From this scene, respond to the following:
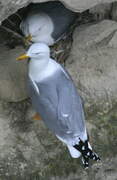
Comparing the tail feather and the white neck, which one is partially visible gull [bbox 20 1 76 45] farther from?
the tail feather

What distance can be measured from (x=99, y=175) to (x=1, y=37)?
36.4 inches

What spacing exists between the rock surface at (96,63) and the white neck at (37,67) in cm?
26

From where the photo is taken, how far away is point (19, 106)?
8.73 ft

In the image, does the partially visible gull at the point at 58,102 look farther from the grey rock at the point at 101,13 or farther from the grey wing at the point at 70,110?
the grey rock at the point at 101,13

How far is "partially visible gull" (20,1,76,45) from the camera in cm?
277

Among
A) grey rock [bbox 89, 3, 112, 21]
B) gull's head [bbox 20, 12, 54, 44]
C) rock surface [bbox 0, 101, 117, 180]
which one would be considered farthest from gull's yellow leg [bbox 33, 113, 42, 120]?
grey rock [bbox 89, 3, 112, 21]

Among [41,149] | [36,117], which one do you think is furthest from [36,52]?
[41,149]

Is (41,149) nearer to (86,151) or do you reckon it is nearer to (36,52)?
(86,151)

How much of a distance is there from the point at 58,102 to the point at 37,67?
0.71ft

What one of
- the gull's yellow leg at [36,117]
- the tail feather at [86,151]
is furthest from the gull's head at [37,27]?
the tail feather at [86,151]

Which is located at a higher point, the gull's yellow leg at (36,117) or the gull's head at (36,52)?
the gull's head at (36,52)

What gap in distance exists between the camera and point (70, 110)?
2377 millimetres

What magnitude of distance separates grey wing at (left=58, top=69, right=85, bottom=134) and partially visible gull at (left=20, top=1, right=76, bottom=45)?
0.45 m

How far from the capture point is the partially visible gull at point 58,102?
7.78 feet
